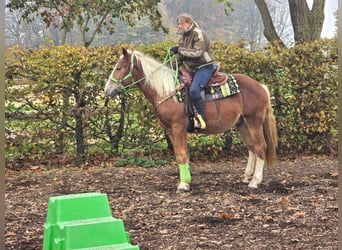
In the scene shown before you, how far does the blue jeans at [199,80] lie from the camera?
7.10m

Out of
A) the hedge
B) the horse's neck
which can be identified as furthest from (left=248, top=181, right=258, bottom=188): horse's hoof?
the hedge

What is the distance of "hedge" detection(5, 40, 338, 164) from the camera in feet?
30.3

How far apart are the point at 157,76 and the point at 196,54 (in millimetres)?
632

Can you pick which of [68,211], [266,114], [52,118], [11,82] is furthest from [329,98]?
[68,211]

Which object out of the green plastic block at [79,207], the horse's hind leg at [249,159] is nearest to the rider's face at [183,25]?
the horse's hind leg at [249,159]

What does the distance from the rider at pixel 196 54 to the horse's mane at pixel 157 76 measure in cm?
29

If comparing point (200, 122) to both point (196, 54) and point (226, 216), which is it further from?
point (226, 216)

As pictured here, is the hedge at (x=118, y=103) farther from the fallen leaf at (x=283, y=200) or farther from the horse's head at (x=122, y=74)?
the fallen leaf at (x=283, y=200)

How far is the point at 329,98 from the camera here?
1030 cm

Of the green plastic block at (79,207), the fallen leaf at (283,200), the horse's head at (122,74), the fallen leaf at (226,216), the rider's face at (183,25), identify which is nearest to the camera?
the green plastic block at (79,207)

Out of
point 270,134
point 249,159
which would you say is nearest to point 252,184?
point 249,159

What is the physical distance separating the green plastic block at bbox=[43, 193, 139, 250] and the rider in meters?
3.30

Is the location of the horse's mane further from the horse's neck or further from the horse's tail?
the horse's tail

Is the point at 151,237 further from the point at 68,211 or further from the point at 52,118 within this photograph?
the point at 52,118
